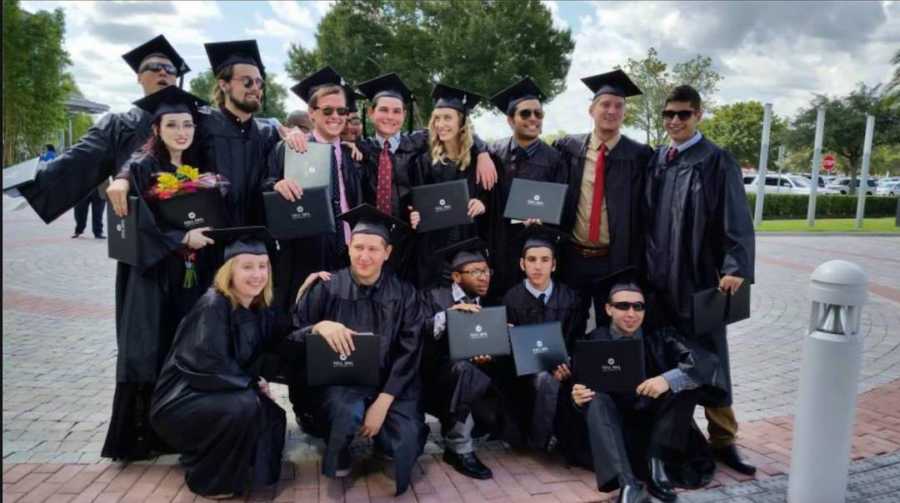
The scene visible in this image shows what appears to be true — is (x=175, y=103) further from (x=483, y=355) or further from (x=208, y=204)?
(x=483, y=355)

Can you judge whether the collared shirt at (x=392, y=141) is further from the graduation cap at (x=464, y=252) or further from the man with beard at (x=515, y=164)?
the graduation cap at (x=464, y=252)

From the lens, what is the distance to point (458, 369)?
13.0 ft

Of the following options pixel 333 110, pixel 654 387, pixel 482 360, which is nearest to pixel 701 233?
pixel 654 387

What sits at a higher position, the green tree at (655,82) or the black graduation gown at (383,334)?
the green tree at (655,82)

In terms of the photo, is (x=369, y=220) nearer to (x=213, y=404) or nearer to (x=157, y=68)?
(x=213, y=404)

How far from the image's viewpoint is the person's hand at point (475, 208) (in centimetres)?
453

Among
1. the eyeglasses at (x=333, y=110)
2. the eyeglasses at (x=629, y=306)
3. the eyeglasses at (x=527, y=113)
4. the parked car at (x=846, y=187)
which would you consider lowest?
the eyeglasses at (x=629, y=306)

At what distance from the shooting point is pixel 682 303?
13.5 ft

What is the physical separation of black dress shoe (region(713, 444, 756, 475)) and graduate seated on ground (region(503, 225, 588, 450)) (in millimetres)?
1109

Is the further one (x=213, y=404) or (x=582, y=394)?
(x=582, y=394)

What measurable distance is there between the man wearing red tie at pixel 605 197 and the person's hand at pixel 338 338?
183cm

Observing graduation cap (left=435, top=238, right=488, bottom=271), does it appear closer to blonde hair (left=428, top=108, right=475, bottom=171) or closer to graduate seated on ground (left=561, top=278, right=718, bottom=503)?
blonde hair (left=428, top=108, right=475, bottom=171)

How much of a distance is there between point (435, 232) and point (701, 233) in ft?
6.19

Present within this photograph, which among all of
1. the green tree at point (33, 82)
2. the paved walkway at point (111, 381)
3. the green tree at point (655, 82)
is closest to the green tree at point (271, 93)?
the green tree at point (33, 82)
